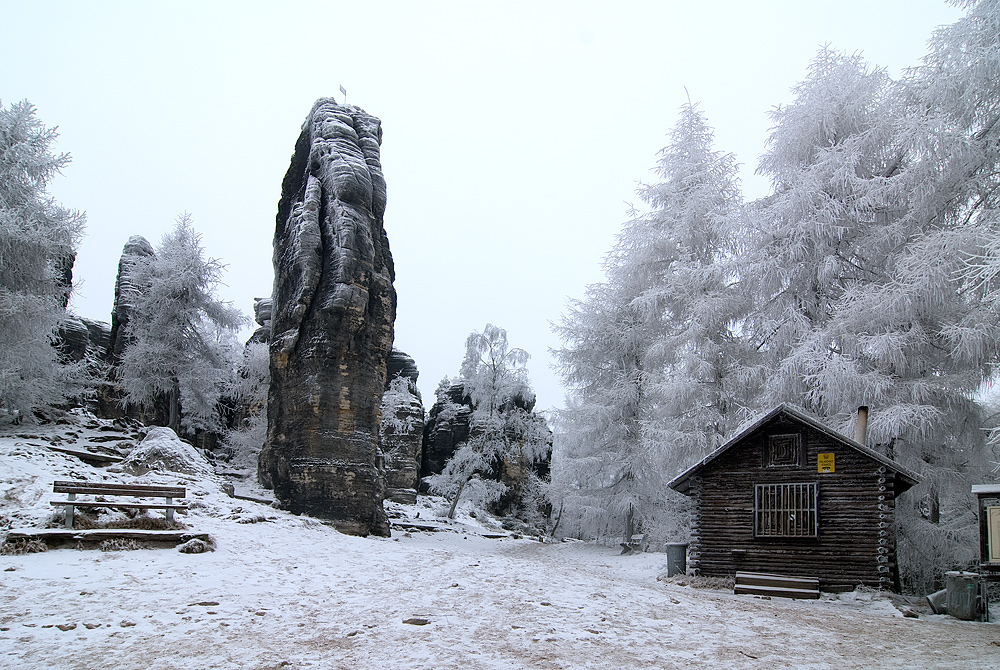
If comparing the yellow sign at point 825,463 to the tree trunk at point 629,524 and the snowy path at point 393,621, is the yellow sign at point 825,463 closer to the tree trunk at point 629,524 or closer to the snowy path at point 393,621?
the snowy path at point 393,621

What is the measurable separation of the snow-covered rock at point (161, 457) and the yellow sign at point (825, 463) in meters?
17.0

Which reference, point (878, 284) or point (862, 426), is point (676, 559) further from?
point (878, 284)

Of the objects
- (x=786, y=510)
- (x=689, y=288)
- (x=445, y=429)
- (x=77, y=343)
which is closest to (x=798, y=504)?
(x=786, y=510)

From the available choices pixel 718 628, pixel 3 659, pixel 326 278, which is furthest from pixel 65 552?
pixel 326 278

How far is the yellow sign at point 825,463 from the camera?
15430 millimetres

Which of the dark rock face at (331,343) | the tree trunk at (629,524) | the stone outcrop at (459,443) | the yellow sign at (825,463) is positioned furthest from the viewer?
the stone outcrop at (459,443)

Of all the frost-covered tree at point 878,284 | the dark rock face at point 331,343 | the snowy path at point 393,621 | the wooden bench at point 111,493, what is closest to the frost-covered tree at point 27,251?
the dark rock face at point 331,343

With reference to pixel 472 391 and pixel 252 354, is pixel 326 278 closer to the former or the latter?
pixel 252 354

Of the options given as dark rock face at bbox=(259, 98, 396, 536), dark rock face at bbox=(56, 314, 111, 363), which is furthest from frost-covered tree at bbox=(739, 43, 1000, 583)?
dark rock face at bbox=(56, 314, 111, 363)

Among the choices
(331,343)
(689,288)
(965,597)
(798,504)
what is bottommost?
(965,597)

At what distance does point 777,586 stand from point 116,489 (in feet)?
46.4

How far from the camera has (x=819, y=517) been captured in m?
15.4

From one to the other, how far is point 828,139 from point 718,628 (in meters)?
16.0

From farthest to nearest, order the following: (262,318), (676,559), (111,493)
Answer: (262,318)
(676,559)
(111,493)
